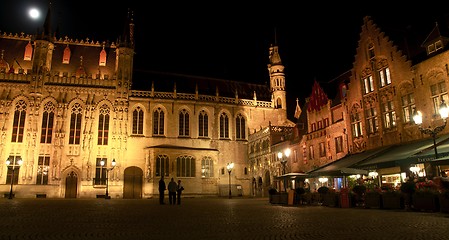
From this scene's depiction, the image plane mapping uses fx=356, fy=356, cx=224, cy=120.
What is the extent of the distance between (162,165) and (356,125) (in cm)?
2395

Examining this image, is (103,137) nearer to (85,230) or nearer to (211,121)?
(211,121)

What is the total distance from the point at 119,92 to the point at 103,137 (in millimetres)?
5997

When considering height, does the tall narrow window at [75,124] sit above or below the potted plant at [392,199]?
above

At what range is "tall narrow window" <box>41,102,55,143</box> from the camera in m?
41.9

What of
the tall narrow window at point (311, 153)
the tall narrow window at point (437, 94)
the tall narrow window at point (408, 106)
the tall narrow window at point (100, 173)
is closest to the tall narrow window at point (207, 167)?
the tall narrow window at point (100, 173)

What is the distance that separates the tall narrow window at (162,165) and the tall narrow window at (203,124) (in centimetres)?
604

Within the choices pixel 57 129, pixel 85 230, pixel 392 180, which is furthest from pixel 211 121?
pixel 85 230

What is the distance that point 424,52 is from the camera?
2414 cm

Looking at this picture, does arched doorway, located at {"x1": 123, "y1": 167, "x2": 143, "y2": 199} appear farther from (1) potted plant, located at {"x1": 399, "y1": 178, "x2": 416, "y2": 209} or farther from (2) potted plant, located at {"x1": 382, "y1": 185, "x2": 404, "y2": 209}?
(1) potted plant, located at {"x1": 399, "y1": 178, "x2": 416, "y2": 209}

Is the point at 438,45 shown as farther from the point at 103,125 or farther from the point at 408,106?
the point at 103,125

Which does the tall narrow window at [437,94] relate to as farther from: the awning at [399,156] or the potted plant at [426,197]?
the potted plant at [426,197]

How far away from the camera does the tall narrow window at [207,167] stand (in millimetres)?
45438

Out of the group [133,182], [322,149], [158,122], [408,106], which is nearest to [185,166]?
[133,182]

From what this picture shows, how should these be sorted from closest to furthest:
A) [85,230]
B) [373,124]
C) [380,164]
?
[85,230] < [380,164] < [373,124]
